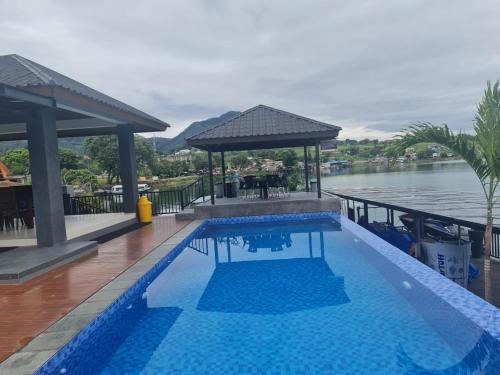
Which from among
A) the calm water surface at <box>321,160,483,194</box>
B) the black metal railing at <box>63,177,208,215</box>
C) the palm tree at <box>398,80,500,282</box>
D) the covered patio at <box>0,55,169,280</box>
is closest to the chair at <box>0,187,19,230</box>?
the covered patio at <box>0,55,169,280</box>

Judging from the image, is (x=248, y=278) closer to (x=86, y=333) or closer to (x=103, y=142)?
(x=86, y=333)

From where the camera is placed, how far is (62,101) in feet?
21.0

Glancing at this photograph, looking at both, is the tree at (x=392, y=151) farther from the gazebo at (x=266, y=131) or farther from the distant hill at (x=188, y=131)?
the distant hill at (x=188, y=131)

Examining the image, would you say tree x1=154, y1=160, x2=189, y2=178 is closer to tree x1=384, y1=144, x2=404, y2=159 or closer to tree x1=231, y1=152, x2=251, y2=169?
tree x1=231, y1=152, x2=251, y2=169

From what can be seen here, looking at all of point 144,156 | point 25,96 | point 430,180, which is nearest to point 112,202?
point 25,96

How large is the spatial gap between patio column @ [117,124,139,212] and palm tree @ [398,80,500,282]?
878 cm

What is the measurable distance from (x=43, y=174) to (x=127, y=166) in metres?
4.61

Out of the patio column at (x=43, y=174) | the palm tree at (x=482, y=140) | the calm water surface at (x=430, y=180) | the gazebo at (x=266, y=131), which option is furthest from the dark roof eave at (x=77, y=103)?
the calm water surface at (x=430, y=180)

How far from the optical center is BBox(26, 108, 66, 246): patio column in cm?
693

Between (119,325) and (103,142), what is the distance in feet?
145

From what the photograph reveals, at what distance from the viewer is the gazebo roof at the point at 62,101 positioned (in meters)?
6.02

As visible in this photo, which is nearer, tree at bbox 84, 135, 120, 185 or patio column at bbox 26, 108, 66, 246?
patio column at bbox 26, 108, 66, 246

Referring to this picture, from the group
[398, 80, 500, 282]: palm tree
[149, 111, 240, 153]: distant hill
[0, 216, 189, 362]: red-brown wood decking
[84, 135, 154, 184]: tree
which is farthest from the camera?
[149, 111, 240, 153]: distant hill

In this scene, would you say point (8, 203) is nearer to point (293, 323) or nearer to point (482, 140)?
point (293, 323)
